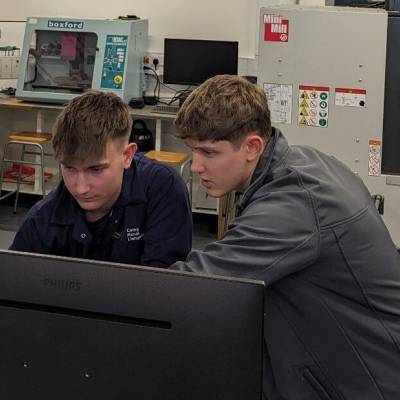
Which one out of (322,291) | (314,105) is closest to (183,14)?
(314,105)

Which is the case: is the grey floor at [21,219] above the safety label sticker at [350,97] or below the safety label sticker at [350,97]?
below

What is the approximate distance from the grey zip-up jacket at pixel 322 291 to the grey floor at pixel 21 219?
3213 mm

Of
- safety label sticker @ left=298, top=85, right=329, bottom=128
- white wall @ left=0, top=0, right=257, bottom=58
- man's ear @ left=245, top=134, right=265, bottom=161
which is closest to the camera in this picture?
man's ear @ left=245, top=134, right=265, bottom=161

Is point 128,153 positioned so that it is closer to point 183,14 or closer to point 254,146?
point 254,146

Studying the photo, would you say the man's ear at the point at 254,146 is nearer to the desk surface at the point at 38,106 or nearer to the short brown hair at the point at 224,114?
the short brown hair at the point at 224,114

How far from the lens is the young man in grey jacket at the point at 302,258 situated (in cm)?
112

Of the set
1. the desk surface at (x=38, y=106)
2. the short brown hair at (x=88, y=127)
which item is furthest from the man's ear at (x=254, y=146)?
the desk surface at (x=38, y=106)

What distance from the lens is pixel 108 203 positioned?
59.0 inches

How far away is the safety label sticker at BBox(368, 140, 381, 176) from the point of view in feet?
9.77

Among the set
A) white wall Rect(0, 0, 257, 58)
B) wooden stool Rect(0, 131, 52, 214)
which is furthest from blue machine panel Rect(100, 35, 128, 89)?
wooden stool Rect(0, 131, 52, 214)

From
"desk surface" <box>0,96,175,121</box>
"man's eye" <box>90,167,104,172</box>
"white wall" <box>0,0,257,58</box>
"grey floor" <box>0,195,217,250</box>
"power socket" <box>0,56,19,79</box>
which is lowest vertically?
"grey floor" <box>0,195,217,250</box>

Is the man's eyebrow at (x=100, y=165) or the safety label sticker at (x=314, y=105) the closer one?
the man's eyebrow at (x=100, y=165)

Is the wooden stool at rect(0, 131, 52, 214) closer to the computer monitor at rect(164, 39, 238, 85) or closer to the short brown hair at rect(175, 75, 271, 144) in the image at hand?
the computer monitor at rect(164, 39, 238, 85)

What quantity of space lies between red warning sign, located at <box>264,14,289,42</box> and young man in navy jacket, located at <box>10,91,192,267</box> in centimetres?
158
